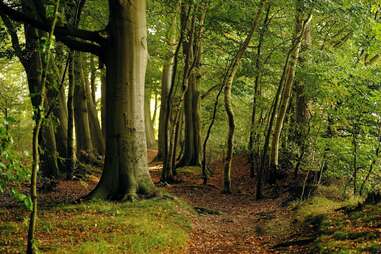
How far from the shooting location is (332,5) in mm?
12078

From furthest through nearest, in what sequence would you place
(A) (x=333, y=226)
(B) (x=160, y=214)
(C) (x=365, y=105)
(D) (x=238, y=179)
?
(D) (x=238, y=179)
(C) (x=365, y=105)
(B) (x=160, y=214)
(A) (x=333, y=226)

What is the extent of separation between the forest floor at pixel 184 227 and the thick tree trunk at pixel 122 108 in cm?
80

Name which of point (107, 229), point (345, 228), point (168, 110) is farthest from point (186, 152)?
point (345, 228)

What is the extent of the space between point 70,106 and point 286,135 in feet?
31.4

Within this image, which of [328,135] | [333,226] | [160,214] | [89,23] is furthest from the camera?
[89,23]

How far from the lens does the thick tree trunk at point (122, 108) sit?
392 inches

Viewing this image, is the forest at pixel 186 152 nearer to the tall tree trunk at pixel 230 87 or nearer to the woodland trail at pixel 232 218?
the woodland trail at pixel 232 218

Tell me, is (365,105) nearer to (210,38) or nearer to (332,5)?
(332,5)

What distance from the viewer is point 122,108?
32.7ft

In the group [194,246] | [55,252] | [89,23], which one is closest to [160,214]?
[194,246]

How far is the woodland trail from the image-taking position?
8.47 m

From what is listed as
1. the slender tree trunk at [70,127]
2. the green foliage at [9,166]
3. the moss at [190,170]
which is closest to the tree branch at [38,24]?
the slender tree trunk at [70,127]

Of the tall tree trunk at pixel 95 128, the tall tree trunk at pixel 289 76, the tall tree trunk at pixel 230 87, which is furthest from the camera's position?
the tall tree trunk at pixel 95 128

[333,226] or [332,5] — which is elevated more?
[332,5]
